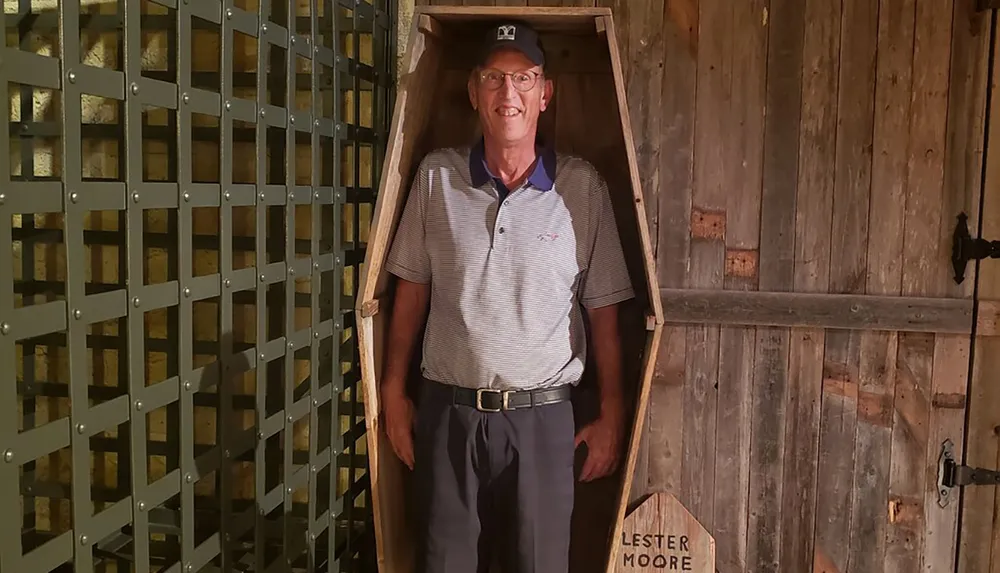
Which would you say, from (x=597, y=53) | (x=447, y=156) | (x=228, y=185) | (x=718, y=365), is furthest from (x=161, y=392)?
(x=718, y=365)

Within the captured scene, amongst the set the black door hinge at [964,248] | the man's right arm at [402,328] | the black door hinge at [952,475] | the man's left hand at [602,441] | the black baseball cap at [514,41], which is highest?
the black baseball cap at [514,41]

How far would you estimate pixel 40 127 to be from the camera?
6.86 ft

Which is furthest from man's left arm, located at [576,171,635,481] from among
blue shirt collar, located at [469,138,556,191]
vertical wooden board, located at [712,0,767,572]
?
vertical wooden board, located at [712,0,767,572]

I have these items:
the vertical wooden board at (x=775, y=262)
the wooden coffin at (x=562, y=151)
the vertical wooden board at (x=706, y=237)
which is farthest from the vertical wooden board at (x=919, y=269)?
the wooden coffin at (x=562, y=151)

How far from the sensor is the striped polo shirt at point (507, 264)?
1.70 m

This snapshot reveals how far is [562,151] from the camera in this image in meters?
2.03

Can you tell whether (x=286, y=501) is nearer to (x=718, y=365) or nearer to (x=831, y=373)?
(x=718, y=365)

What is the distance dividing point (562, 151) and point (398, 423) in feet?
2.51

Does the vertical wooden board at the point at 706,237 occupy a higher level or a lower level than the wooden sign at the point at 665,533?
higher

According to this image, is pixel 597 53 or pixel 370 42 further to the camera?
pixel 370 42

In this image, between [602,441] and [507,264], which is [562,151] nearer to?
[507,264]

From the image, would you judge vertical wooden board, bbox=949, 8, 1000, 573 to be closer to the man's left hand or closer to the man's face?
the man's left hand

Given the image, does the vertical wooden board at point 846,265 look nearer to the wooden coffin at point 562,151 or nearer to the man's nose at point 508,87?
the wooden coffin at point 562,151

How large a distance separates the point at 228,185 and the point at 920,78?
173 centimetres
